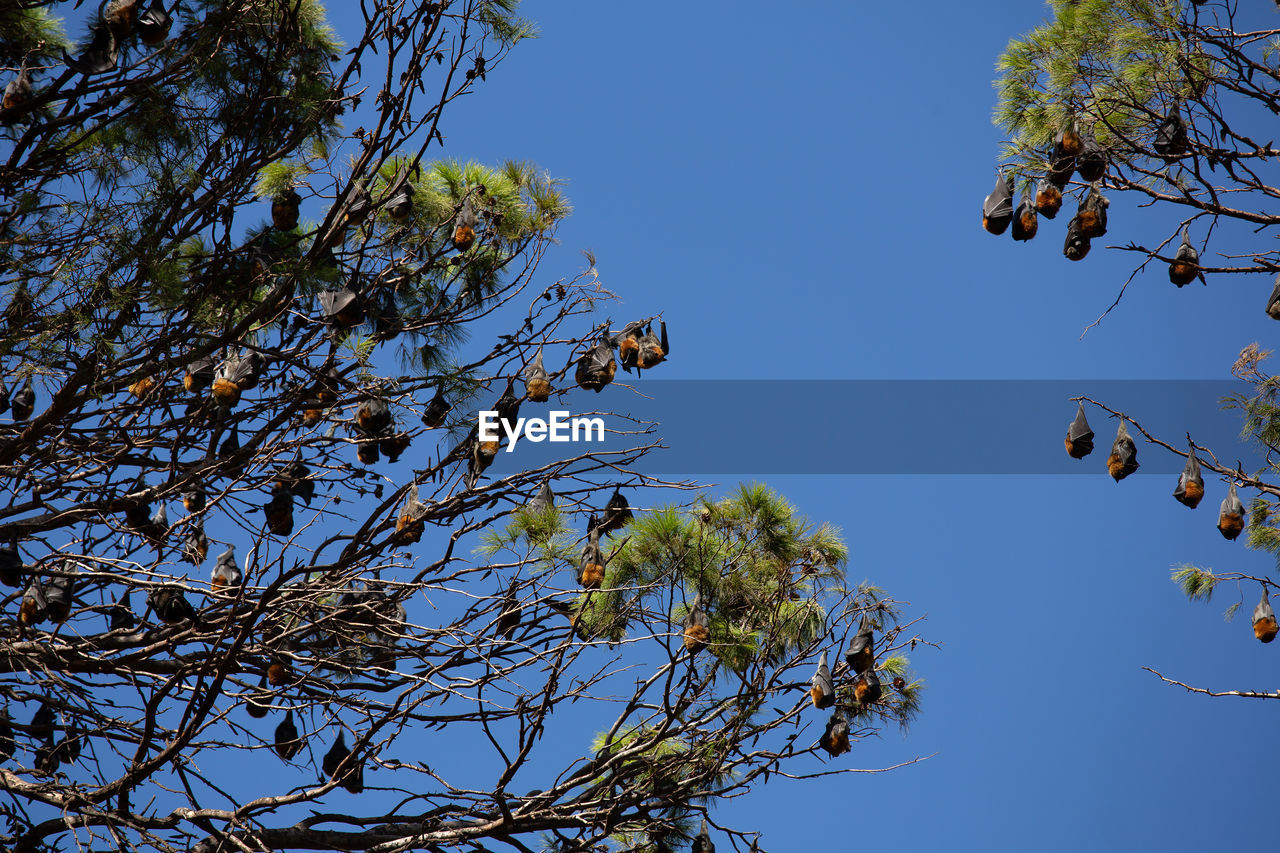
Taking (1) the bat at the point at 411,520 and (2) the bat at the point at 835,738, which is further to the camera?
(2) the bat at the point at 835,738

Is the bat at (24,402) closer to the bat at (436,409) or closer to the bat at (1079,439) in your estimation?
the bat at (436,409)

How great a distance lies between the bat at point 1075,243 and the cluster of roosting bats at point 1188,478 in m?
1.11

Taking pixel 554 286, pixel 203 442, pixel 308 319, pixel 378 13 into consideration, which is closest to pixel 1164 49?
pixel 554 286

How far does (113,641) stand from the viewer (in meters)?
6.11

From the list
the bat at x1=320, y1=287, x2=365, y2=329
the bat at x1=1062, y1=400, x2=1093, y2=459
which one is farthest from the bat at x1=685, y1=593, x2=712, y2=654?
the bat at x1=1062, y1=400, x2=1093, y2=459

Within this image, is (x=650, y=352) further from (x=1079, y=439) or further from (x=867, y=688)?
(x=1079, y=439)

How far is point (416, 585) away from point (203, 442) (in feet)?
7.66

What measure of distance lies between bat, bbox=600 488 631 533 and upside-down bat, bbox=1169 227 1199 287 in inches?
136

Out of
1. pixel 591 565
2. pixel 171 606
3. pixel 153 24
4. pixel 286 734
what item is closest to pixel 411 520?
pixel 591 565

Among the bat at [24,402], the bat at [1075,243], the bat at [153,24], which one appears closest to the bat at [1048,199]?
the bat at [1075,243]

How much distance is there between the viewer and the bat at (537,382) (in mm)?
6512

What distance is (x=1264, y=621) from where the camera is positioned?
336 inches

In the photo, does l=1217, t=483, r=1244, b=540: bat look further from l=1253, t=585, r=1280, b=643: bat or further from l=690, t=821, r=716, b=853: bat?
l=690, t=821, r=716, b=853: bat

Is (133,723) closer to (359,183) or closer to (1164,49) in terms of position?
(359,183)
